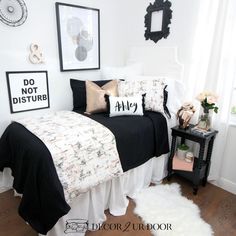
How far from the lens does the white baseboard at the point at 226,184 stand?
81.8 inches

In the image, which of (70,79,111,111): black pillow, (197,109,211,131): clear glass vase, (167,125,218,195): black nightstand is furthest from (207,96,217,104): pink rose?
(70,79,111,111): black pillow

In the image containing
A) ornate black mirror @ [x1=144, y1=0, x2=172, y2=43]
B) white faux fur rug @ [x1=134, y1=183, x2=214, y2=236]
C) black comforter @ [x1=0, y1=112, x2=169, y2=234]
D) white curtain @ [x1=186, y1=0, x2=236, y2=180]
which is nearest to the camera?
black comforter @ [x1=0, y1=112, x2=169, y2=234]

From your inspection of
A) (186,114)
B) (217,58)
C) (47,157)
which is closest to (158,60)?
(217,58)

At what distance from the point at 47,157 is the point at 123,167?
2.20 feet

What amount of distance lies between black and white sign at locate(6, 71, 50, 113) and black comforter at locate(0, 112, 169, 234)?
1.19 ft

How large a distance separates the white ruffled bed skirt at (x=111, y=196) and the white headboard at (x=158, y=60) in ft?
3.29

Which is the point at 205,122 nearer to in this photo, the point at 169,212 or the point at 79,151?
the point at 169,212

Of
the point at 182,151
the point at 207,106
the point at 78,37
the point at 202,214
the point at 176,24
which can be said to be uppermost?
the point at 176,24

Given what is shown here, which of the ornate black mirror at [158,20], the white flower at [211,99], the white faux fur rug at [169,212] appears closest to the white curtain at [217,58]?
the white flower at [211,99]

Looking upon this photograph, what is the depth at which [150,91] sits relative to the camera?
210cm

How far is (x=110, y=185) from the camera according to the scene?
1712 millimetres

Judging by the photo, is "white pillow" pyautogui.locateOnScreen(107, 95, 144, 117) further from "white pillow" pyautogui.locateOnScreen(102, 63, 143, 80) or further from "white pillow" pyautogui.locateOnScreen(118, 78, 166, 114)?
"white pillow" pyautogui.locateOnScreen(102, 63, 143, 80)

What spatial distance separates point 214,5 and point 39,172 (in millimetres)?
2103

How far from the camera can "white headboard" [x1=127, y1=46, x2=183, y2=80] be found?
7.68 ft
